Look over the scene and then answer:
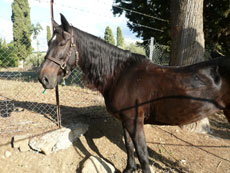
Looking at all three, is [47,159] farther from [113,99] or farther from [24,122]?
[113,99]

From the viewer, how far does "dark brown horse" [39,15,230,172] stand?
2105 mm

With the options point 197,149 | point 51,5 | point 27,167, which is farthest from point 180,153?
point 51,5

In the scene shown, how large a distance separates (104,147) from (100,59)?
1805 millimetres

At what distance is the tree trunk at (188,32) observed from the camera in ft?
11.8

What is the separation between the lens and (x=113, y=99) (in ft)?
7.41

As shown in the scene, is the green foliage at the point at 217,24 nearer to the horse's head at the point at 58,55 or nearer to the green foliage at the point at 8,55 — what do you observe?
the horse's head at the point at 58,55

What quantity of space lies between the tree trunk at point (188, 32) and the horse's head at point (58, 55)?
104 inches

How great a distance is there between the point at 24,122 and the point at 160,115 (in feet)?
9.60

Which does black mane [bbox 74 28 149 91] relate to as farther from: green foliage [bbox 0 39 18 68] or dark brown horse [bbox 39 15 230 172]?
green foliage [bbox 0 39 18 68]

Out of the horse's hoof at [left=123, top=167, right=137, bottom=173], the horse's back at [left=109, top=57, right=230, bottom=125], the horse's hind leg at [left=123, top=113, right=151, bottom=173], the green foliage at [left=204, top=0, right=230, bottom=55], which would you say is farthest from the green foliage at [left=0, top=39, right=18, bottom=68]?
the green foliage at [left=204, top=0, right=230, bottom=55]

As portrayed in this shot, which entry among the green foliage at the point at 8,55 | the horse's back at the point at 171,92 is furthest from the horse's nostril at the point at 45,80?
the green foliage at the point at 8,55

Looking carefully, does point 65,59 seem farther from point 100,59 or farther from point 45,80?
point 100,59

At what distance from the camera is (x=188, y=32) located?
3.61 metres

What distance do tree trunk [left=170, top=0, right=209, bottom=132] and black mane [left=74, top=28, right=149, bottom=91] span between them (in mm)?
1752
